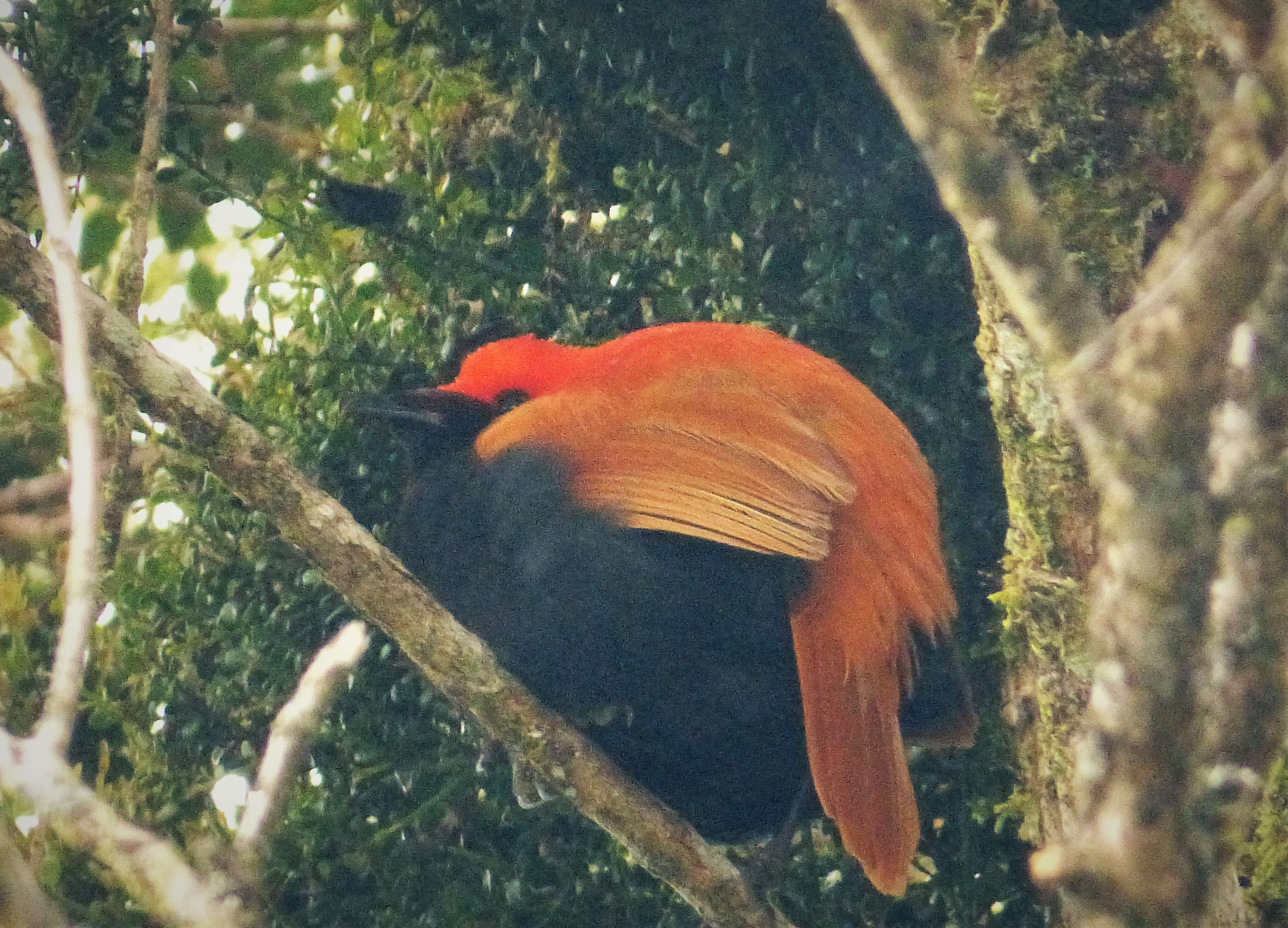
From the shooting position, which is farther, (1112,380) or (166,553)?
(166,553)

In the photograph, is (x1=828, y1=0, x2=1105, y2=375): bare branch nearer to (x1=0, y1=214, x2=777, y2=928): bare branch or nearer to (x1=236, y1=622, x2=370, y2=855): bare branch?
(x1=236, y1=622, x2=370, y2=855): bare branch

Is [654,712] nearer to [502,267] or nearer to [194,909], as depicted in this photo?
[502,267]

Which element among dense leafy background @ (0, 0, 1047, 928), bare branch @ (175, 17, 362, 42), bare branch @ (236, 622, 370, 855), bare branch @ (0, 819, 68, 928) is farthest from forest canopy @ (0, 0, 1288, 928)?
bare branch @ (0, 819, 68, 928)

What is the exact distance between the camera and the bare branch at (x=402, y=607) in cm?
142

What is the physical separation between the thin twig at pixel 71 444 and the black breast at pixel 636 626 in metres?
0.68

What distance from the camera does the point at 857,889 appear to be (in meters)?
1.83

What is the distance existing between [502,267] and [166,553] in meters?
0.66

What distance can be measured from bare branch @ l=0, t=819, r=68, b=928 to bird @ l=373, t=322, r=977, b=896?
854 mm

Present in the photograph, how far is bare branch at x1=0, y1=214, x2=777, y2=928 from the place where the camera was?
1.42 meters

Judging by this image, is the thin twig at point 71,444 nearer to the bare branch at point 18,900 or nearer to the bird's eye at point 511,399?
the bare branch at point 18,900

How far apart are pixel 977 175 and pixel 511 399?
1.12m

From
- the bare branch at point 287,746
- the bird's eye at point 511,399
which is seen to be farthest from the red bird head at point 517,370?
the bare branch at point 287,746

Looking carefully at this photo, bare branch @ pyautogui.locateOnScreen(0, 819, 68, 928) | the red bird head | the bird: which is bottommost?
bare branch @ pyautogui.locateOnScreen(0, 819, 68, 928)

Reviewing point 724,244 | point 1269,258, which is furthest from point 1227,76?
point 1269,258
